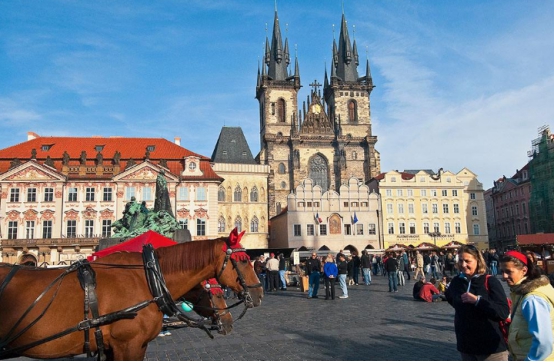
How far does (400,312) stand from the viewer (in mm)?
12875

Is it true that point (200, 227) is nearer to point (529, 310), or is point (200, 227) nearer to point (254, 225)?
point (254, 225)

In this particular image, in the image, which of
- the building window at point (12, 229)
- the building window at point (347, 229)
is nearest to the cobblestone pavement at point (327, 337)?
the building window at point (12, 229)

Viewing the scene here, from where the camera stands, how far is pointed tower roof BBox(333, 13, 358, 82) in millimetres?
74125

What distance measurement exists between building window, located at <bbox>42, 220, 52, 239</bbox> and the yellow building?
3359cm

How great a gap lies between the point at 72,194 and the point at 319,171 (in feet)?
111

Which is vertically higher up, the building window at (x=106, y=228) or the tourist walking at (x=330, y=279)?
the building window at (x=106, y=228)

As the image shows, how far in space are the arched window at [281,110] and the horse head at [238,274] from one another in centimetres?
6420

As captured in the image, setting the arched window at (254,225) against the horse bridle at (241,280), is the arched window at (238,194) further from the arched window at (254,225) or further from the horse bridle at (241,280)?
the horse bridle at (241,280)

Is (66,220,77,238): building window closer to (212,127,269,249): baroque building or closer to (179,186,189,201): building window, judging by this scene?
(179,186,189,201): building window

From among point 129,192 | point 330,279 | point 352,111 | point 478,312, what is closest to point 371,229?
point 352,111

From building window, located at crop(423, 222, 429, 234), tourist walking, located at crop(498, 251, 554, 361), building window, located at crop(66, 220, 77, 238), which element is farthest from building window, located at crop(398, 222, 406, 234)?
tourist walking, located at crop(498, 251, 554, 361)

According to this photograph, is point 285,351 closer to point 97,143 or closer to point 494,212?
point 97,143

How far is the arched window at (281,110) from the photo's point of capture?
68875 mm

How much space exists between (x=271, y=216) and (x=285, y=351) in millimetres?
51443
